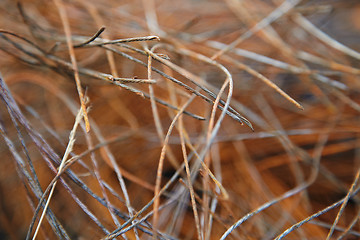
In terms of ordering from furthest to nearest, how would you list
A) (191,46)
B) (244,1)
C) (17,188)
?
(244,1), (191,46), (17,188)

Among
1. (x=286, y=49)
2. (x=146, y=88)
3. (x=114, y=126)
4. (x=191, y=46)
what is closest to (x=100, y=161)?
(x=114, y=126)

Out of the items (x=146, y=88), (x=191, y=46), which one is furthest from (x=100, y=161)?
(x=191, y=46)

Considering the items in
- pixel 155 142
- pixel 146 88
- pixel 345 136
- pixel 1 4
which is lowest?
pixel 345 136

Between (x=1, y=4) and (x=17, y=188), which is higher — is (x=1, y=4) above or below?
above

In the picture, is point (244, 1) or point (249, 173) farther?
point (244, 1)

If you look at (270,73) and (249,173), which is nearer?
(249,173)

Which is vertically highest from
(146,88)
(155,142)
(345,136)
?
(146,88)

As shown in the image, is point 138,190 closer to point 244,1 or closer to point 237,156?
point 237,156

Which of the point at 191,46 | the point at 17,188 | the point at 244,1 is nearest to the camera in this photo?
the point at 17,188

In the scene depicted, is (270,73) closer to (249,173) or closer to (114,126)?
(249,173)
